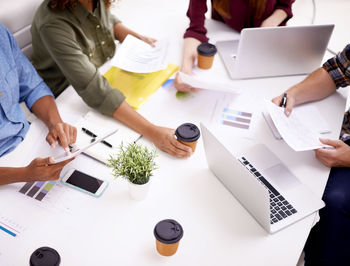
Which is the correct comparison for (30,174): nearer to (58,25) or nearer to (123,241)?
(123,241)

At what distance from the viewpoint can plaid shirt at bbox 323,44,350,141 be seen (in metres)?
1.40

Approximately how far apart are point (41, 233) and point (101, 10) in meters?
1.12

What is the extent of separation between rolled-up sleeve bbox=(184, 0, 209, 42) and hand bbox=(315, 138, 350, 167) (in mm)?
875

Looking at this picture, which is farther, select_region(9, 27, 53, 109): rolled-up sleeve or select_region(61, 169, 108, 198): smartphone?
select_region(9, 27, 53, 109): rolled-up sleeve

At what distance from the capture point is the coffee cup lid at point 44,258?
0.81 m

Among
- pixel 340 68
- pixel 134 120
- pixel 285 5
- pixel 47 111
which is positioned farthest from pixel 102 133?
pixel 285 5

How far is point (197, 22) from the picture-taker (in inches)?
68.8

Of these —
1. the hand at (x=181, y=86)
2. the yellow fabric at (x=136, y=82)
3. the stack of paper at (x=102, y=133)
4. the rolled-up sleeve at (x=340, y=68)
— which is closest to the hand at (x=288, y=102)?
the rolled-up sleeve at (x=340, y=68)

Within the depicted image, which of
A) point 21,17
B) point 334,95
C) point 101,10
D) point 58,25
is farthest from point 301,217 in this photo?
point 21,17

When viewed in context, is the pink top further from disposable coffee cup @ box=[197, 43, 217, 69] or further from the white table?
the white table

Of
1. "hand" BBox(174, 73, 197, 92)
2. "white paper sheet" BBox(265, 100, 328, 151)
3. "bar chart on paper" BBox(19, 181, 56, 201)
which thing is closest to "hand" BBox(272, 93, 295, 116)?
"white paper sheet" BBox(265, 100, 328, 151)

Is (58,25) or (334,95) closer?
(58,25)

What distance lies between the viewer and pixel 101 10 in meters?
1.64

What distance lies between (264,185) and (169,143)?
1.20 ft
